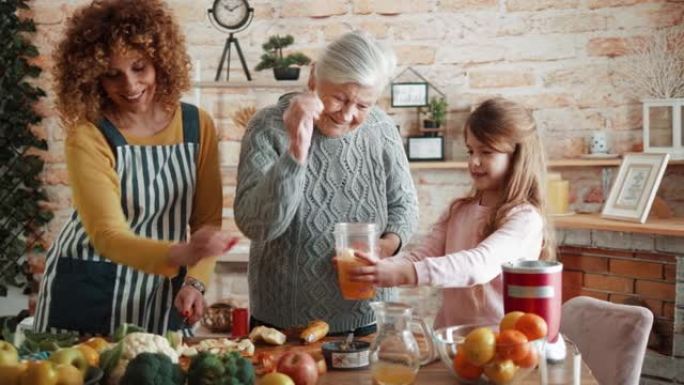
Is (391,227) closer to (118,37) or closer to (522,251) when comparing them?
(522,251)

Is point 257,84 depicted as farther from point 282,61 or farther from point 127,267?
point 127,267

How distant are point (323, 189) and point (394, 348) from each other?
0.62 meters

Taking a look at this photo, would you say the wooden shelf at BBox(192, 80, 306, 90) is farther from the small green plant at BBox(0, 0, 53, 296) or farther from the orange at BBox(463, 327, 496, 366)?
the orange at BBox(463, 327, 496, 366)

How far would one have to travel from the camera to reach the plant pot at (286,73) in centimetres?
391

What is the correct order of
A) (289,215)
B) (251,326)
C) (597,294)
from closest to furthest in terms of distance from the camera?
(289,215)
(251,326)
(597,294)

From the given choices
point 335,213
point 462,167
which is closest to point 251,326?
point 335,213

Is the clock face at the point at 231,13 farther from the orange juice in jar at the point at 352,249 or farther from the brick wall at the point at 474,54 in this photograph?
the orange juice in jar at the point at 352,249

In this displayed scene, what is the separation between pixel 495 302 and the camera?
2.10 meters

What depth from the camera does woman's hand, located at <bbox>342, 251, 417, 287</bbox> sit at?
1850 mm

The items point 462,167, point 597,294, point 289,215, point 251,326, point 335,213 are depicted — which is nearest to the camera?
point 289,215

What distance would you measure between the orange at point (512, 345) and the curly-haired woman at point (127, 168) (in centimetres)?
82

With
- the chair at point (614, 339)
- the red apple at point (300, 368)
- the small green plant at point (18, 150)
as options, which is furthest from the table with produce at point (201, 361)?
the small green plant at point (18, 150)

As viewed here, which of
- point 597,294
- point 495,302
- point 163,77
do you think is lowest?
point 597,294

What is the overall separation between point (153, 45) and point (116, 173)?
1.07 feet
